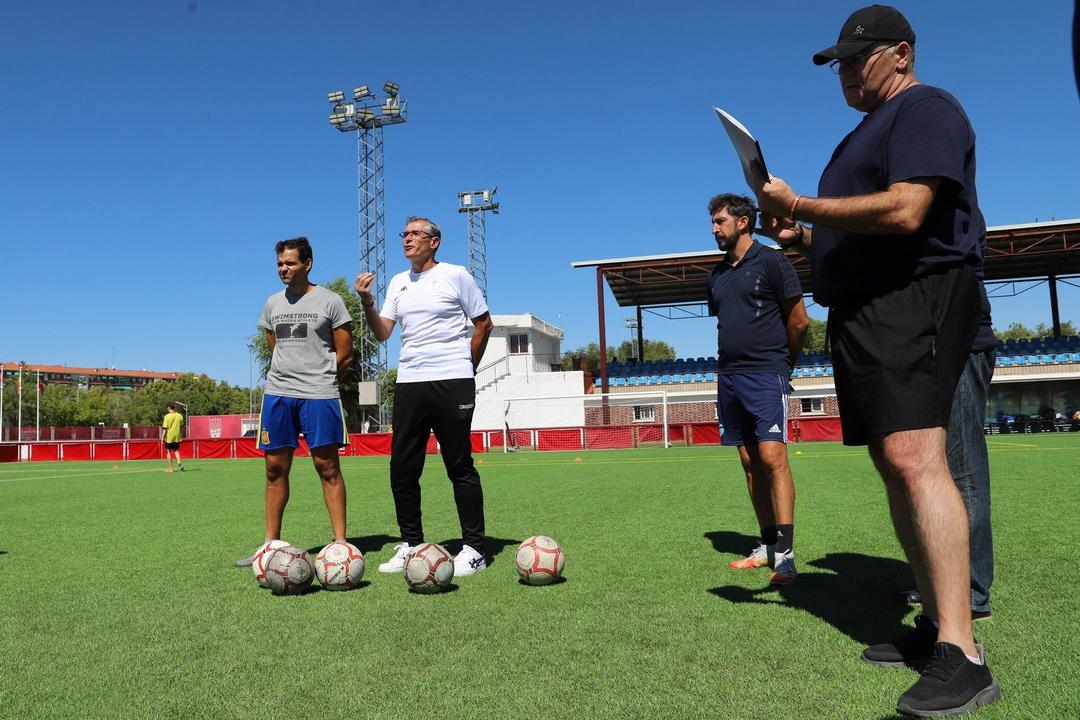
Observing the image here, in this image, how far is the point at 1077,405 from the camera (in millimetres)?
39312

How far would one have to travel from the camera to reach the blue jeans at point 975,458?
109 inches

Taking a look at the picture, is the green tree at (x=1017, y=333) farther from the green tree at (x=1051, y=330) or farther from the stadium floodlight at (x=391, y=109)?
the stadium floodlight at (x=391, y=109)

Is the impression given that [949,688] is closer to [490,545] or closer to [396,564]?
[396,564]

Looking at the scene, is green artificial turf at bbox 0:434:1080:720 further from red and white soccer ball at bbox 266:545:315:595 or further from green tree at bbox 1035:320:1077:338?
green tree at bbox 1035:320:1077:338

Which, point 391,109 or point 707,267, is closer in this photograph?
point 707,267

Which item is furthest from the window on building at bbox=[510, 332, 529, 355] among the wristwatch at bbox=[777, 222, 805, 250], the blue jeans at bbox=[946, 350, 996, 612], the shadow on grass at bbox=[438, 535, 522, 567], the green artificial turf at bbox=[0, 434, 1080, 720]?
the blue jeans at bbox=[946, 350, 996, 612]

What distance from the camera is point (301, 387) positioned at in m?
5.24

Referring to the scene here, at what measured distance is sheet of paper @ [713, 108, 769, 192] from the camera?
8.45ft

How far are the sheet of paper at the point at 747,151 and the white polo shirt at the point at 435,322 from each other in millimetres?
2607

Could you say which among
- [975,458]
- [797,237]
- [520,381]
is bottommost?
[975,458]

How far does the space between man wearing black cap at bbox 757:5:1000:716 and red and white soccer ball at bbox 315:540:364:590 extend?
2661 mm

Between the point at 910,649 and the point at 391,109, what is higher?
the point at 391,109

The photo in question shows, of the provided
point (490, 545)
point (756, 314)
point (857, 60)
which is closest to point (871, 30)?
point (857, 60)

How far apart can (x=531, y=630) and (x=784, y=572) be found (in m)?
1.54
